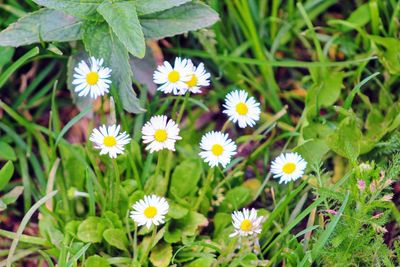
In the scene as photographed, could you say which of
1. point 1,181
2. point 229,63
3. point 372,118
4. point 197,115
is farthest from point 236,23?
point 1,181

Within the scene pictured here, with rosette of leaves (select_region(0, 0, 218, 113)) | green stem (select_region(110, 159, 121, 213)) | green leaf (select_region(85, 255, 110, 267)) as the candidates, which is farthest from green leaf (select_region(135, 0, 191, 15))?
green leaf (select_region(85, 255, 110, 267))

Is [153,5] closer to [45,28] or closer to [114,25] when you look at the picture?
[114,25]

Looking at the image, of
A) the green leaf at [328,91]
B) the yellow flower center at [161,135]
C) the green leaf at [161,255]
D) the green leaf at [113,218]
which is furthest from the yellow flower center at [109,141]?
the green leaf at [328,91]

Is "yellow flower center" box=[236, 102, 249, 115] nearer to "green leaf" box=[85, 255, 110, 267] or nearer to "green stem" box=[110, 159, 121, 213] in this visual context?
"green stem" box=[110, 159, 121, 213]

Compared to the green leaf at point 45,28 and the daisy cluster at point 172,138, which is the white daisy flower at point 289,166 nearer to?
the daisy cluster at point 172,138

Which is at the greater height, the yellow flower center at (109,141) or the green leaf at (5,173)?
the yellow flower center at (109,141)
